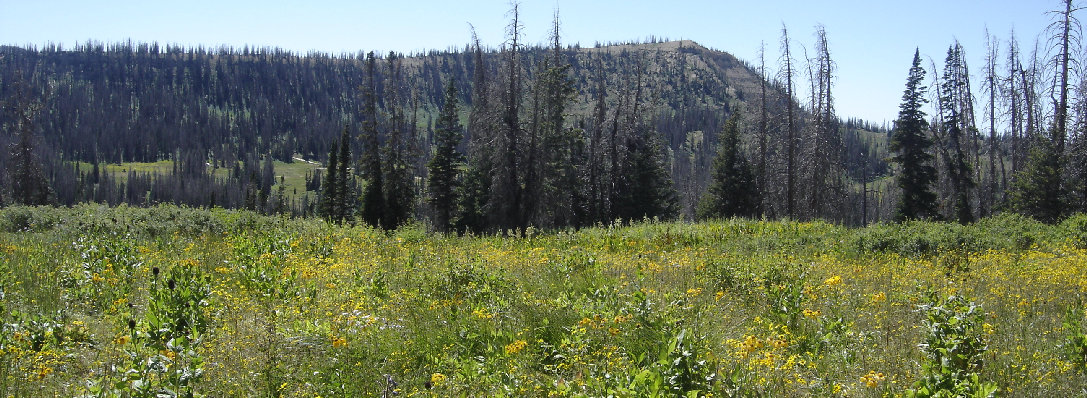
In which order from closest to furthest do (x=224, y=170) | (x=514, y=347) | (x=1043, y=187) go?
(x=514, y=347) < (x=1043, y=187) < (x=224, y=170)

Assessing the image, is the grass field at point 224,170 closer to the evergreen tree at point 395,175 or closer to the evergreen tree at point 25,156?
the evergreen tree at point 25,156

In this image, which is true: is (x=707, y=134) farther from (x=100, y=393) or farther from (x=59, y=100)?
(x=59, y=100)

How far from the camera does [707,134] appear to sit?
526 ft

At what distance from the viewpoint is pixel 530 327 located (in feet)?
19.2

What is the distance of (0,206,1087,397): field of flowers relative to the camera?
A: 14.2 ft

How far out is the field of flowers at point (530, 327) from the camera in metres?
4.33

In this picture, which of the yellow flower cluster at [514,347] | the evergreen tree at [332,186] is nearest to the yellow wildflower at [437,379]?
the yellow flower cluster at [514,347]

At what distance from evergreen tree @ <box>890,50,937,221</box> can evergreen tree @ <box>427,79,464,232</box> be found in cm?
2630

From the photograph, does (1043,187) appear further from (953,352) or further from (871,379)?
(871,379)

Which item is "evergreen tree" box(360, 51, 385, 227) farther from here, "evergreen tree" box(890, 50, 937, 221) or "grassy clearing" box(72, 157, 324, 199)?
"grassy clearing" box(72, 157, 324, 199)

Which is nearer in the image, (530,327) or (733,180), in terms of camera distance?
(530,327)


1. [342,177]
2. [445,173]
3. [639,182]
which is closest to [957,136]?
[639,182]

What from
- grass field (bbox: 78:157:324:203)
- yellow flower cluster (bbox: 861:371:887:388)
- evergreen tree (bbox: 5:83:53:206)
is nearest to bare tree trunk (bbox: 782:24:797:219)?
yellow flower cluster (bbox: 861:371:887:388)

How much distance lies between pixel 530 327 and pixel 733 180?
35.7 meters
